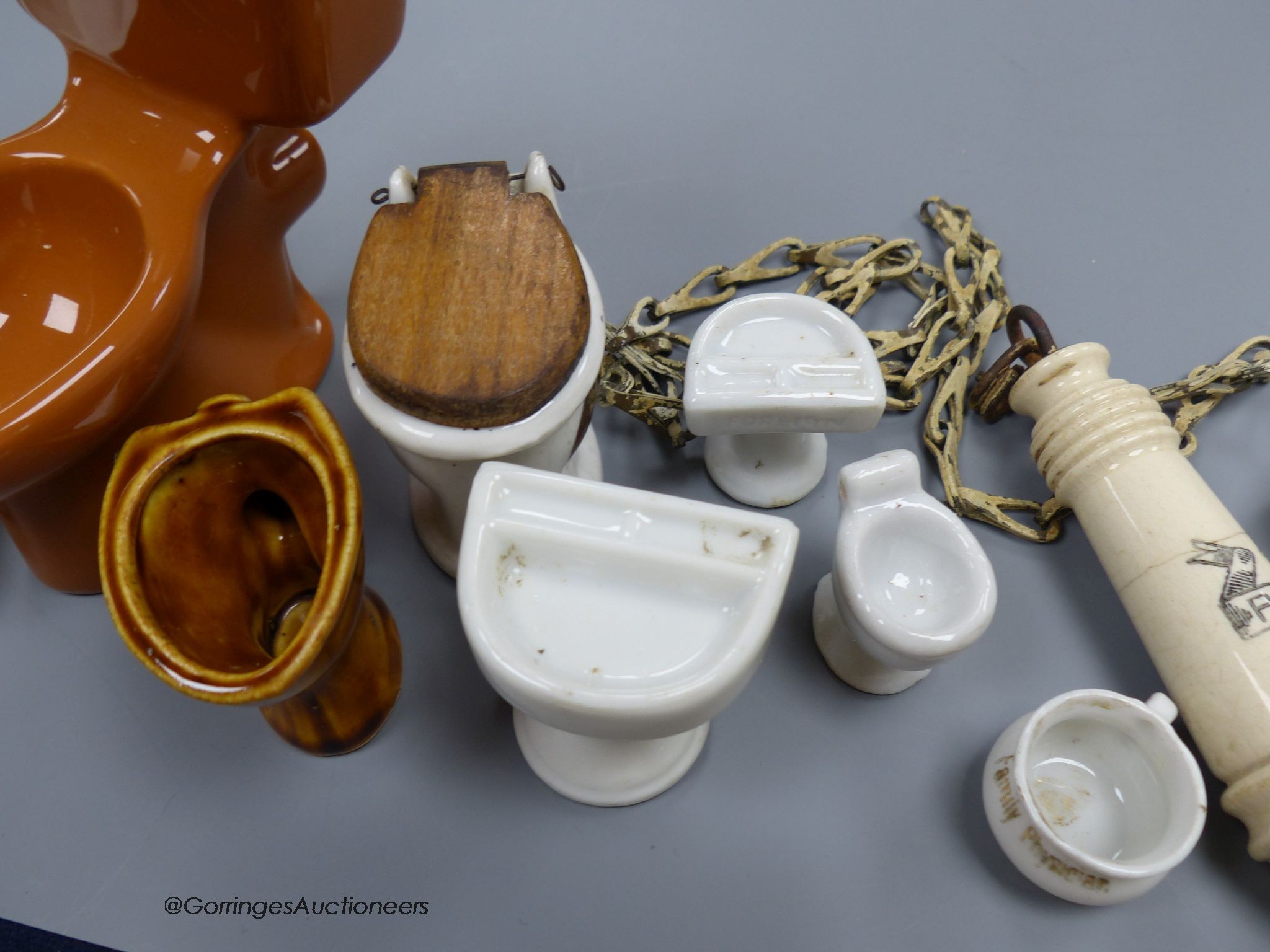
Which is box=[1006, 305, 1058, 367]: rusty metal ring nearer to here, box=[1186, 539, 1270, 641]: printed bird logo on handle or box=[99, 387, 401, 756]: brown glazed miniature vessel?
box=[1186, 539, 1270, 641]: printed bird logo on handle

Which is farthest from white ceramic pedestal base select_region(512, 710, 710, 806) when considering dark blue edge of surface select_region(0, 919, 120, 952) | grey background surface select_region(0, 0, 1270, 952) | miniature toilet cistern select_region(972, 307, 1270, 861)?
dark blue edge of surface select_region(0, 919, 120, 952)

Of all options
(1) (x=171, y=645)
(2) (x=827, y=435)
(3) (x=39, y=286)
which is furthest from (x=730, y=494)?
(3) (x=39, y=286)

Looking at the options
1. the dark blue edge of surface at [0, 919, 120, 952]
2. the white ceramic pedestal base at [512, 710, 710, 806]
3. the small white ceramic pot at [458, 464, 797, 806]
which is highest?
the small white ceramic pot at [458, 464, 797, 806]

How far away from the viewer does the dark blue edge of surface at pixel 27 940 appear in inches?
44.1

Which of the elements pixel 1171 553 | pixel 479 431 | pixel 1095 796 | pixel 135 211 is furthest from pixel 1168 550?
pixel 135 211

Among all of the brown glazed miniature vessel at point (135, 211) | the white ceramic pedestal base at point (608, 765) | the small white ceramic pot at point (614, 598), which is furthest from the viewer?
the white ceramic pedestal base at point (608, 765)

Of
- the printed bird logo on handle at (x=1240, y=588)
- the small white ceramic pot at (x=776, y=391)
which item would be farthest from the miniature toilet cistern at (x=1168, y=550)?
the small white ceramic pot at (x=776, y=391)

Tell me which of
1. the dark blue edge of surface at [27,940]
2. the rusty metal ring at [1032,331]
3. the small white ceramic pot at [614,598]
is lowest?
the dark blue edge of surface at [27,940]

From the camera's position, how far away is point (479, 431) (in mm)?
884

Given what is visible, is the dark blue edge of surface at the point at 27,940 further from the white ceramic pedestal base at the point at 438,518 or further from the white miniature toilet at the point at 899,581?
the white miniature toilet at the point at 899,581

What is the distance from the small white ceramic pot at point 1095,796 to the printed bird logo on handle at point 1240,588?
0.41 feet

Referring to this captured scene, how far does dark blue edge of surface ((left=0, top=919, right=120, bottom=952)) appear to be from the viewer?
1121mm

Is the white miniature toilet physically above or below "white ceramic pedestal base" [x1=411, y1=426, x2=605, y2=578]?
above

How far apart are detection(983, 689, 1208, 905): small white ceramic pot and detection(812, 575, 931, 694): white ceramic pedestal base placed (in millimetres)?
132
